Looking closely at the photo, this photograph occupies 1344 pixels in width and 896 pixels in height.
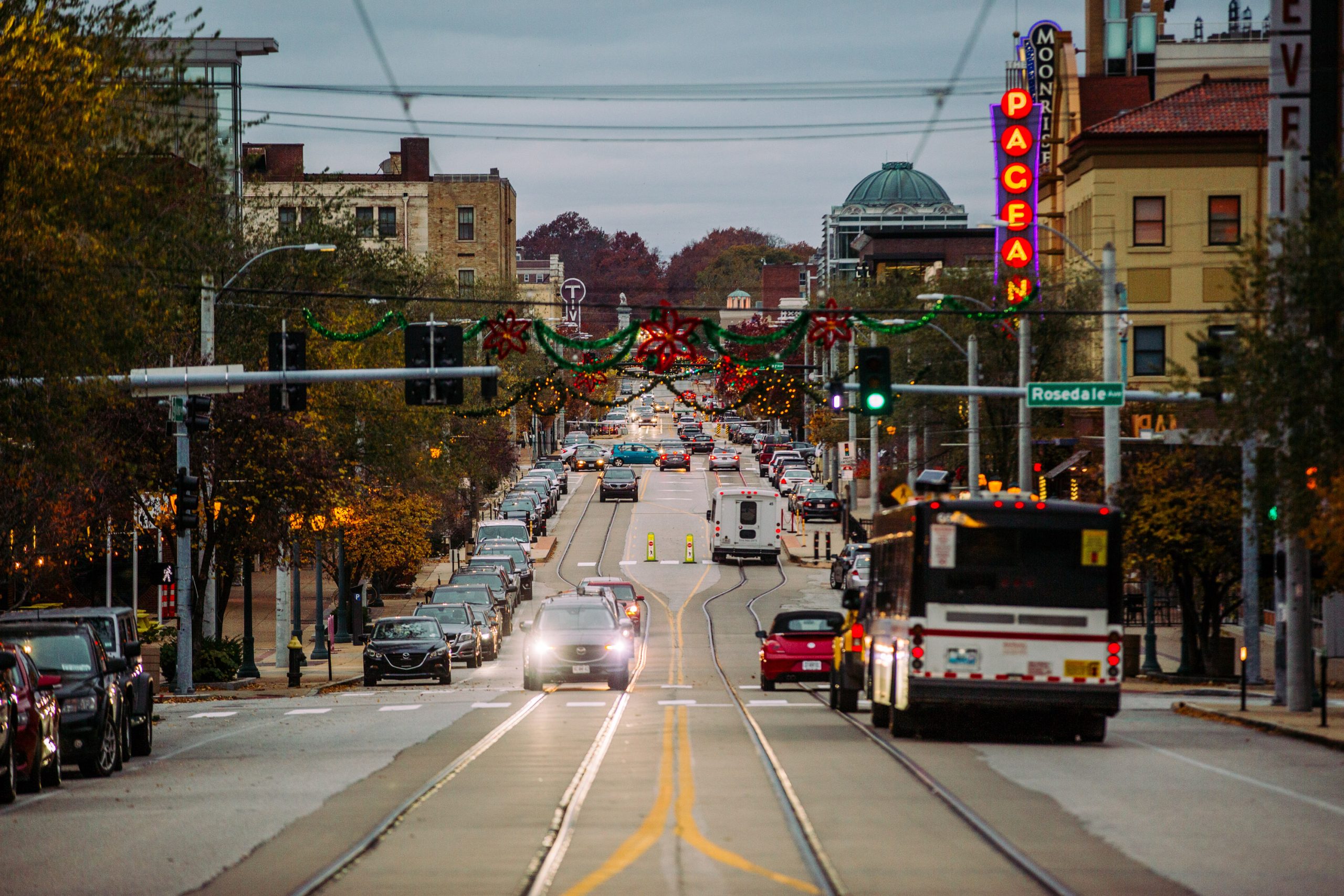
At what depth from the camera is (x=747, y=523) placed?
73125 mm

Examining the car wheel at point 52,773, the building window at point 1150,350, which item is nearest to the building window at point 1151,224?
the building window at point 1150,350

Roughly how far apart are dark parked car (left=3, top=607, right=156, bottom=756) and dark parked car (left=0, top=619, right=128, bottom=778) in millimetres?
567

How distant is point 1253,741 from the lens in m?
21.7

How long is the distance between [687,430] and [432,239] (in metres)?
33.7

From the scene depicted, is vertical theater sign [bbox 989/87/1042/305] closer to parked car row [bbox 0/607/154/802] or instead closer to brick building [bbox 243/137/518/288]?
parked car row [bbox 0/607/154/802]

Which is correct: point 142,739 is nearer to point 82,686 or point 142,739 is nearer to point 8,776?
point 82,686

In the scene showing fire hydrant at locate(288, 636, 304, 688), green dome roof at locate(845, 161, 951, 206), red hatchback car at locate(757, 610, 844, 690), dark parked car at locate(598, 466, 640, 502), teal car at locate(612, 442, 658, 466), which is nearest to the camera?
red hatchback car at locate(757, 610, 844, 690)

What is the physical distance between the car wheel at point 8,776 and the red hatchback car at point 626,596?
33494 millimetres

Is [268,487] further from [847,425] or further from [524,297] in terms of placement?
[524,297]

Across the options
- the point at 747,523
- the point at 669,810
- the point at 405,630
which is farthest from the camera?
the point at 747,523

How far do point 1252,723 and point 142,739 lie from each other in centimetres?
1435

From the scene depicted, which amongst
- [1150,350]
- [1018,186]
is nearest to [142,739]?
[1018,186]

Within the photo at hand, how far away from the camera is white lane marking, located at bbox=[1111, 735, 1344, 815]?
1498cm

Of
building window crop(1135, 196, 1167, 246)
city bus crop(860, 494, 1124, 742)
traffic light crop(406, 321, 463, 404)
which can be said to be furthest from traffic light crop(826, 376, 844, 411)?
building window crop(1135, 196, 1167, 246)
